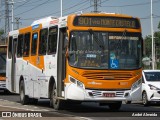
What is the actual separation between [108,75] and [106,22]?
1.89 m

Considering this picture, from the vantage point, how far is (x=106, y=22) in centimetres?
1953

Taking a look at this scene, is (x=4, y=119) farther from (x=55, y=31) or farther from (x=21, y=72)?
(x=21, y=72)

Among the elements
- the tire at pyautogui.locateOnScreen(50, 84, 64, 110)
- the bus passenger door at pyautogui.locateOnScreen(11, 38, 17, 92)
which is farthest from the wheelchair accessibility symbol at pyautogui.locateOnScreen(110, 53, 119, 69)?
the bus passenger door at pyautogui.locateOnScreen(11, 38, 17, 92)

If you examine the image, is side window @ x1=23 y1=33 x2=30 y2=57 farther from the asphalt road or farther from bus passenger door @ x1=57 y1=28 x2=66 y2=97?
bus passenger door @ x1=57 y1=28 x2=66 y2=97

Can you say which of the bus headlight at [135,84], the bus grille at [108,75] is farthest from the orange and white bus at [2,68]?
the bus grille at [108,75]

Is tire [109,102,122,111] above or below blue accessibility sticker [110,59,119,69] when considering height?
below

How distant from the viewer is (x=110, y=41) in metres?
19.3

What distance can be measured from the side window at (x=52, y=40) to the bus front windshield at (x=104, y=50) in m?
1.57

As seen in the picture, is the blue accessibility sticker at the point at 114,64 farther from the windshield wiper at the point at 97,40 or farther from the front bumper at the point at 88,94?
the front bumper at the point at 88,94

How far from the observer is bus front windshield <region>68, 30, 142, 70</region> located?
62.2ft

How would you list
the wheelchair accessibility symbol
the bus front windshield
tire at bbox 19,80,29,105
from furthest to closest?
tire at bbox 19,80,29,105 → the wheelchair accessibility symbol → the bus front windshield

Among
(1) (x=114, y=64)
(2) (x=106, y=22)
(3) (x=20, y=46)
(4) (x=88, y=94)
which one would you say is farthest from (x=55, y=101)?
(3) (x=20, y=46)

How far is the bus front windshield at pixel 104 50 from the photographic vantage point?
19.0 meters

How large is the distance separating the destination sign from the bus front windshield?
312 mm
